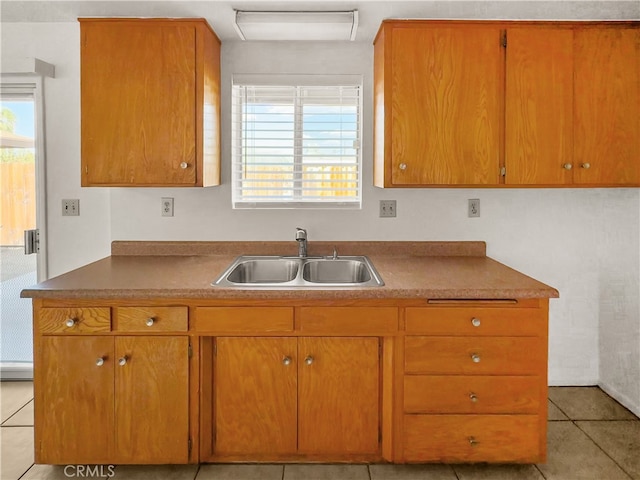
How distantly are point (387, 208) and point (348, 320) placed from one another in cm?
103

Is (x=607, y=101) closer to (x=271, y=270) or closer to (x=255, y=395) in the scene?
(x=271, y=270)

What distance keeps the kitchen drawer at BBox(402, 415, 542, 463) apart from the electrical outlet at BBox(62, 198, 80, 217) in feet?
7.27

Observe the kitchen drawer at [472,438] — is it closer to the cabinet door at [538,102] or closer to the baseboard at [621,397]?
the baseboard at [621,397]

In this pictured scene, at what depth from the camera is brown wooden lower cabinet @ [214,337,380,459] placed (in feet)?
7.20

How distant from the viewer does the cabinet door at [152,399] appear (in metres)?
2.15

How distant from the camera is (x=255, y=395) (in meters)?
2.22

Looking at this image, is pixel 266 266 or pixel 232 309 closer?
pixel 232 309

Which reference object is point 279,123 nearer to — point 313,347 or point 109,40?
point 109,40

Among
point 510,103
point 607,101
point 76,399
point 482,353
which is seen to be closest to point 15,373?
point 76,399

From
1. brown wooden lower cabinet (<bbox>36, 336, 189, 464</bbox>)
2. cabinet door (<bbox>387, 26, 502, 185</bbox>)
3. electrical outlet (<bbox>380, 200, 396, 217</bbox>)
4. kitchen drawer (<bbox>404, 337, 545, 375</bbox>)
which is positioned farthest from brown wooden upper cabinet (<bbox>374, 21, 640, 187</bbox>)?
brown wooden lower cabinet (<bbox>36, 336, 189, 464</bbox>)

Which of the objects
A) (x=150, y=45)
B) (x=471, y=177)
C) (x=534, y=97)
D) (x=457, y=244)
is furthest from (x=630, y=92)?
(x=150, y=45)

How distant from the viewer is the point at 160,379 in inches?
85.1

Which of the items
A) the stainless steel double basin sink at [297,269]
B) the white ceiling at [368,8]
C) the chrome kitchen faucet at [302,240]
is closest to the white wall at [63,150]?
the white ceiling at [368,8]

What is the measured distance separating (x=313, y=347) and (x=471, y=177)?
120cm
